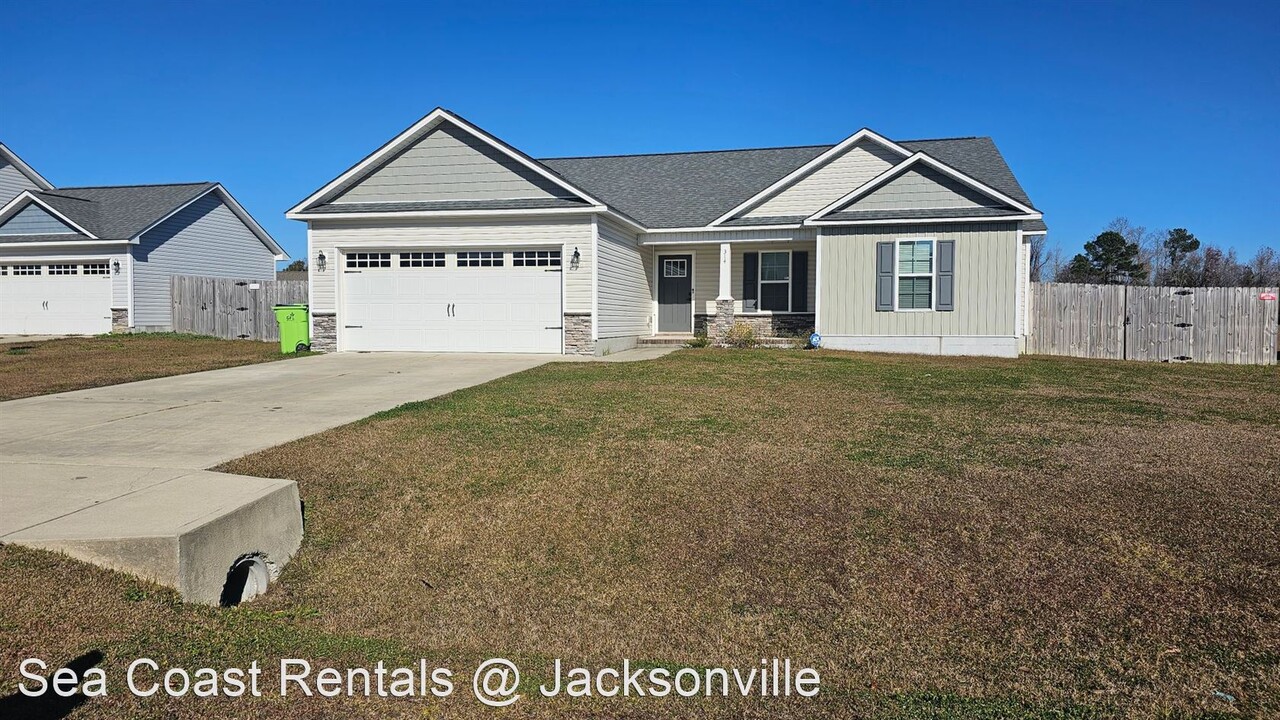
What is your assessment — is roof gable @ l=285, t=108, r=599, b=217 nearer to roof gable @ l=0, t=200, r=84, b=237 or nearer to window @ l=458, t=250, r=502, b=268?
window @ l=458, t=250, r=502, b=268

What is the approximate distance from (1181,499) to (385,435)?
6.66 metres

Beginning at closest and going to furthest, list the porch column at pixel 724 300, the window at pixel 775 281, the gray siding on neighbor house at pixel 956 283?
1. the gray siding on neighbor house at pixel 956 283
2. the porch column at pixel 724 300
3. the window at pixel 775 281

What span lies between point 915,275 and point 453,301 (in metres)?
10.1

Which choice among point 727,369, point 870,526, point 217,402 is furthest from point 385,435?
point 727,369

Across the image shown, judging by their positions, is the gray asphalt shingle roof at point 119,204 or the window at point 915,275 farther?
the gray asphalt shingle roof at point 119,204

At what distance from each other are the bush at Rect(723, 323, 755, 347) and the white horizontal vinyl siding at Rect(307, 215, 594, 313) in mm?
4052

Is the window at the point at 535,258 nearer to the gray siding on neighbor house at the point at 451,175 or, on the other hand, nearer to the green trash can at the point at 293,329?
the gray siding on neighbor house at the point at 451,175

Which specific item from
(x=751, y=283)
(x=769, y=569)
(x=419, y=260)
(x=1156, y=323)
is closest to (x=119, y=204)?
(x=419, y=260)

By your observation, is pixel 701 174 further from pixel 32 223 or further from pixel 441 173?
pixel 32 223

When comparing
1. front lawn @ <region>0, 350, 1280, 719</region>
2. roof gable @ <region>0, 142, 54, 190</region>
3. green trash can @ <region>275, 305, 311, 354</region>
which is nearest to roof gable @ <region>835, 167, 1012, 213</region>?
front lawn @ <region>0, 350, 1280, 719</region>

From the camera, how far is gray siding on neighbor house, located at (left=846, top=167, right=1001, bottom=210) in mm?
17297

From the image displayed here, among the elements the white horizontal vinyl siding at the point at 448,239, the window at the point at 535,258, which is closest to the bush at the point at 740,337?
the white horizontal vinyl siding at the point at 448,239

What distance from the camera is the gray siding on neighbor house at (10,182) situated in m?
28.7

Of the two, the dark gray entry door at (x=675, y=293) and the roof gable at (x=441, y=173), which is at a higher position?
the roof gable at (x=441, y=173)
